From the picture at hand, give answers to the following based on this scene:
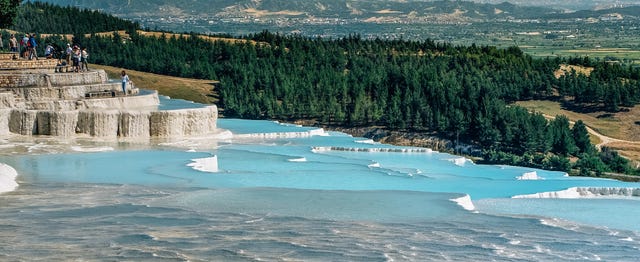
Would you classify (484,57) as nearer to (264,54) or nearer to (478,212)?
(264,54)

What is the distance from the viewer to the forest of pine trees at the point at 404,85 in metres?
59.7

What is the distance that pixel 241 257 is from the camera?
20.3 m

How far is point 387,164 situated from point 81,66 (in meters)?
15.0

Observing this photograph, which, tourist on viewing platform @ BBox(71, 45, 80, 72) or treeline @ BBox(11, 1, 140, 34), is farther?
Answer: treeline @ BBox(11, 1, 140, 34)

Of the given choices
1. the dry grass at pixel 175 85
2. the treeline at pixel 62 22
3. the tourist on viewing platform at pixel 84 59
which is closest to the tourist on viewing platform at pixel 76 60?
the tourist on viewing platform at pixel 84 59

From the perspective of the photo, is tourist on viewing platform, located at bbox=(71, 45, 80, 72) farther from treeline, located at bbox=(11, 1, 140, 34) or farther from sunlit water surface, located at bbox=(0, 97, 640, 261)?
treeline, located at bbox=(11, 1, 140, 34)

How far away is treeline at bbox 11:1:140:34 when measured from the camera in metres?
102

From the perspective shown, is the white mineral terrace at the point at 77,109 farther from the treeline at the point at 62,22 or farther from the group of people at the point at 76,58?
the treeline at the point at 62,22

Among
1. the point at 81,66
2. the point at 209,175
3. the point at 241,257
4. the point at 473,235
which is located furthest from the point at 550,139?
the point at 241,257

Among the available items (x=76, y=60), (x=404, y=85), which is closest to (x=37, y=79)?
(x=76, y=60)

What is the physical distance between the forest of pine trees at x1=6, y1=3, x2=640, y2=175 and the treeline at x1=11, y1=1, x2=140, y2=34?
1.76 feet

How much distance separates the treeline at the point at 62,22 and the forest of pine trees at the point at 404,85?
0.54 m

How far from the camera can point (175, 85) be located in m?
75.7

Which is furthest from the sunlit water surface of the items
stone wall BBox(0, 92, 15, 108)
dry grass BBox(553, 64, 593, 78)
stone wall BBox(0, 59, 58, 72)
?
dry grass BBox(553, 64, 593, 78)
